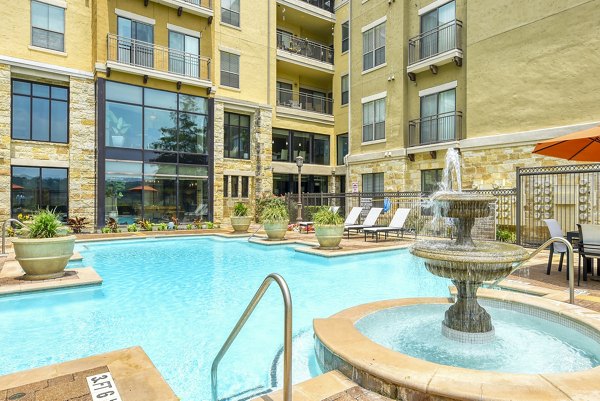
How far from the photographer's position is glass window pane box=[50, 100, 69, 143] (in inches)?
639

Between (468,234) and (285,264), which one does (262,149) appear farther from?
(468,234)

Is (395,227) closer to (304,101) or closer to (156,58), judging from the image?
(156,58)

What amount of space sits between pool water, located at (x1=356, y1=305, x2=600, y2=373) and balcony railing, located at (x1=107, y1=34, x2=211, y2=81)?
56.9 feet

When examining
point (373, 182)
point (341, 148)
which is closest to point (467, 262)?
point (373, 182)

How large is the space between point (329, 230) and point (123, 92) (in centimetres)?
1267

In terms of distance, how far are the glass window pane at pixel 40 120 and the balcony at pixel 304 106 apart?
40.0 feet

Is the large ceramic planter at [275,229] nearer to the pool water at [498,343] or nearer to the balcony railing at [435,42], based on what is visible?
the pool water at [498,343]

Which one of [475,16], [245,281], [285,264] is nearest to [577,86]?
[475,16]

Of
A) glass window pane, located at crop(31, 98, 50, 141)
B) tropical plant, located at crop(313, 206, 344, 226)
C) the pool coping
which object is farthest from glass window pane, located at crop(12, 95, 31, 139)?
the pool coping

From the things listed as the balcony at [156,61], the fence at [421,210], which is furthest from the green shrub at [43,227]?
the balcony at [156,61]

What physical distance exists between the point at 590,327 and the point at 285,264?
6640 millimetres

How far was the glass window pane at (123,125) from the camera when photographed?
17.1 meters

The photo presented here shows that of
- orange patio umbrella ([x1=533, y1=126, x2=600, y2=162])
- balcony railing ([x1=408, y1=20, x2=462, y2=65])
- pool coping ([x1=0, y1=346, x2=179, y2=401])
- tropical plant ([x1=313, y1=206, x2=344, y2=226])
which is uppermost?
balcony railing ([x1=408, y1=20, x2=462, y2=65])

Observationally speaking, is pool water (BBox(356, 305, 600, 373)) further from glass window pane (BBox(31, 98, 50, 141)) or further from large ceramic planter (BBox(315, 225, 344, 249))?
glass window pane (BBox(31, 98, 50, 141))
